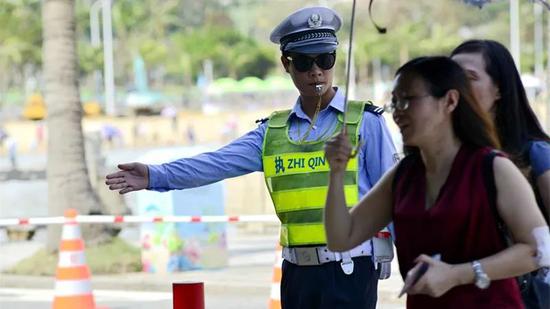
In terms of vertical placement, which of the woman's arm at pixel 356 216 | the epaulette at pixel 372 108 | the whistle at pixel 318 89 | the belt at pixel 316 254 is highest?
the whistle at pixel 318 89

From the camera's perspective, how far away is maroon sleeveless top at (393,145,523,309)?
11.1 ft

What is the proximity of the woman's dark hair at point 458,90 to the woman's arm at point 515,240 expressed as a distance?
157 millimetres

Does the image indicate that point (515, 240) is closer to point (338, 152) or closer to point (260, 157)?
point (338, 152)

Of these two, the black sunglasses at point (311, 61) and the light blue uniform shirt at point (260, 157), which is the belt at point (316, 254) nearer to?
the light blue uniform shirt at point (260, 157)

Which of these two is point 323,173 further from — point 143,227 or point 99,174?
point 99,174

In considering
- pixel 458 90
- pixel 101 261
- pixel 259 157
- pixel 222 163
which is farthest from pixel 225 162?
pixel 101 261

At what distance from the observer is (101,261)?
581 inches

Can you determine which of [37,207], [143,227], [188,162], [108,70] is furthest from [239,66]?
[188,162]

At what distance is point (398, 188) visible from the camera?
3.63 m

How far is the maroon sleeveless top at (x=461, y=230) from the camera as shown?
133 inches

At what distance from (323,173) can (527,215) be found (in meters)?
1.61

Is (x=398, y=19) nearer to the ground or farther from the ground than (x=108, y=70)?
farther from the ground

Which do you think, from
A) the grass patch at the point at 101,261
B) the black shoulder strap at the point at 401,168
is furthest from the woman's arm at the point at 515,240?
the grass patch at the point at 101,261

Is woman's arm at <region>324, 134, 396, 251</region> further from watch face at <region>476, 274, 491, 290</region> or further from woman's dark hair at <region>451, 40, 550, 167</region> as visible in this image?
woman's dark hair at <region>451, 40, 550, 167</region>
